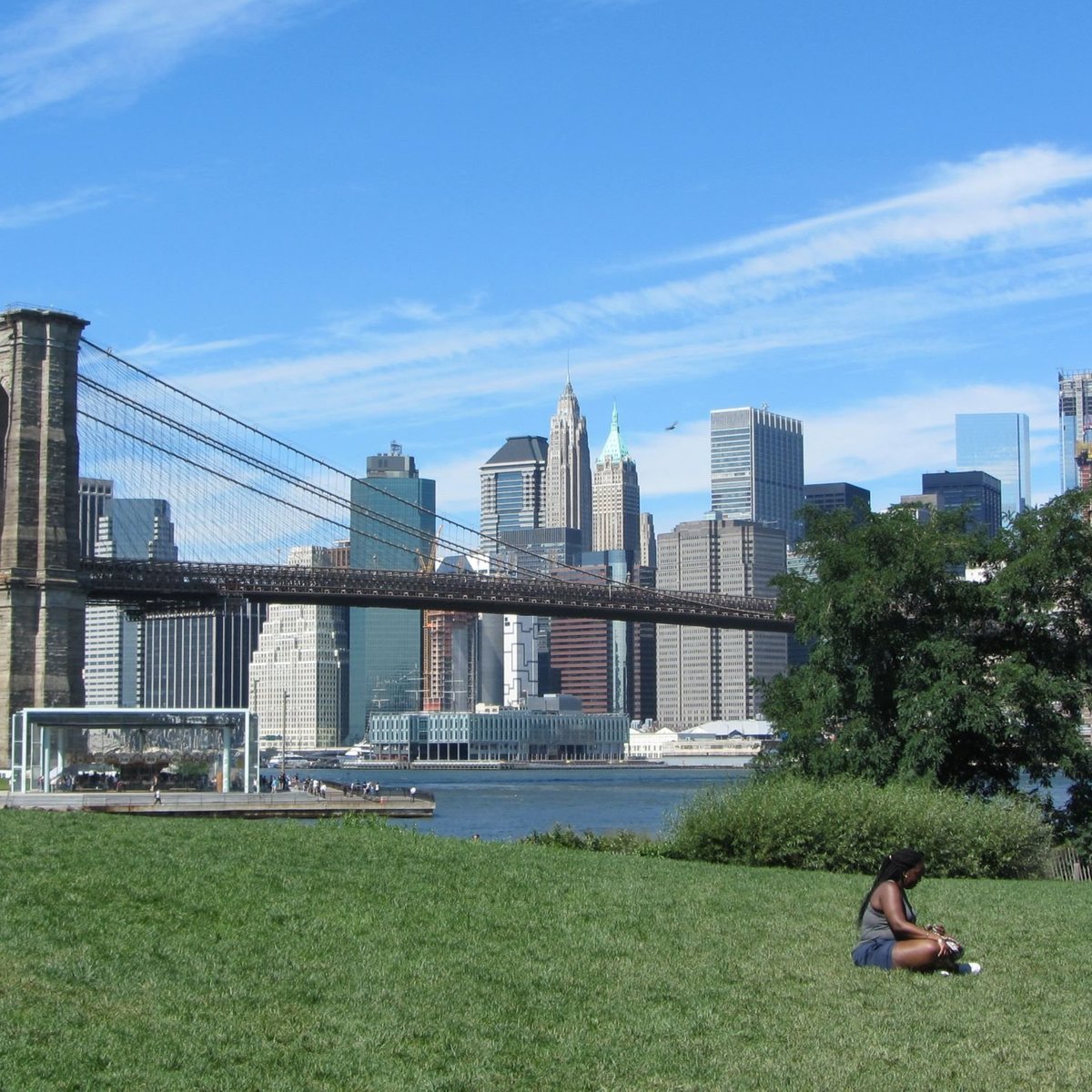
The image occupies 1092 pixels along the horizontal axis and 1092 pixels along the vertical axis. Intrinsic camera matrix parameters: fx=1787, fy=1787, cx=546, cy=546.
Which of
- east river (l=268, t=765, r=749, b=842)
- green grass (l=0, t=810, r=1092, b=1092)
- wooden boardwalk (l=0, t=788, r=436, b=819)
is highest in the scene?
green grass (l=0, t=810, r=1092, b=1092)

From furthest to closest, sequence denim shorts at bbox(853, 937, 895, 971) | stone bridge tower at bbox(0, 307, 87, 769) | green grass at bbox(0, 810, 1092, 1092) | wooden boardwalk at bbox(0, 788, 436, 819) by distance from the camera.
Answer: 1. stone bridge tower at bbox(0, 307, 87, 769)
2. wooden boardwalk at bbox(0, 788, 436, 819)
3. denim shorts at bbox(853, 937, 895, 971)
4. green grass at bbox(0, 810, 1092, 1092)

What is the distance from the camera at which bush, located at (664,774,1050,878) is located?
74.7 ft

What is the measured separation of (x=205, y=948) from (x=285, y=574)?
6521cm

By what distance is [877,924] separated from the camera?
41.8 feet

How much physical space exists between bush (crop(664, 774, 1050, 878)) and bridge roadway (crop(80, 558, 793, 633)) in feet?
152

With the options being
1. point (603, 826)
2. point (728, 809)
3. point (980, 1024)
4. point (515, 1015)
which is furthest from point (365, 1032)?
point (603, 826)

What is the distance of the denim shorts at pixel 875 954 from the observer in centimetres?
1252

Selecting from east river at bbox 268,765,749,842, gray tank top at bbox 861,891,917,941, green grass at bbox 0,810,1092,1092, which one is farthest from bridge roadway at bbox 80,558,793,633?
gray tank top at bbox 861,891,917,941

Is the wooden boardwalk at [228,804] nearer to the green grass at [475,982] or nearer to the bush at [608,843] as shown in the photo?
the bush at [608,843]

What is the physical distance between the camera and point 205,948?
474 inches

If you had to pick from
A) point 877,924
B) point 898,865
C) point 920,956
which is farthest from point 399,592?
point 920,956

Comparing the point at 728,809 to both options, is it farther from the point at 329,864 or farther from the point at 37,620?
the point at 37,620

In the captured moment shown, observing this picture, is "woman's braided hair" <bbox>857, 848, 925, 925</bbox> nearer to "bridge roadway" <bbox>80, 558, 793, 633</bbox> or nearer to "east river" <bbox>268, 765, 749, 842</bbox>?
"east river" <bbox>268, 765, 749, 842</bbox>

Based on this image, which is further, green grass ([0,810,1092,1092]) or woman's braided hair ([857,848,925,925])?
woman's braided hair ([857,848,925,925])
